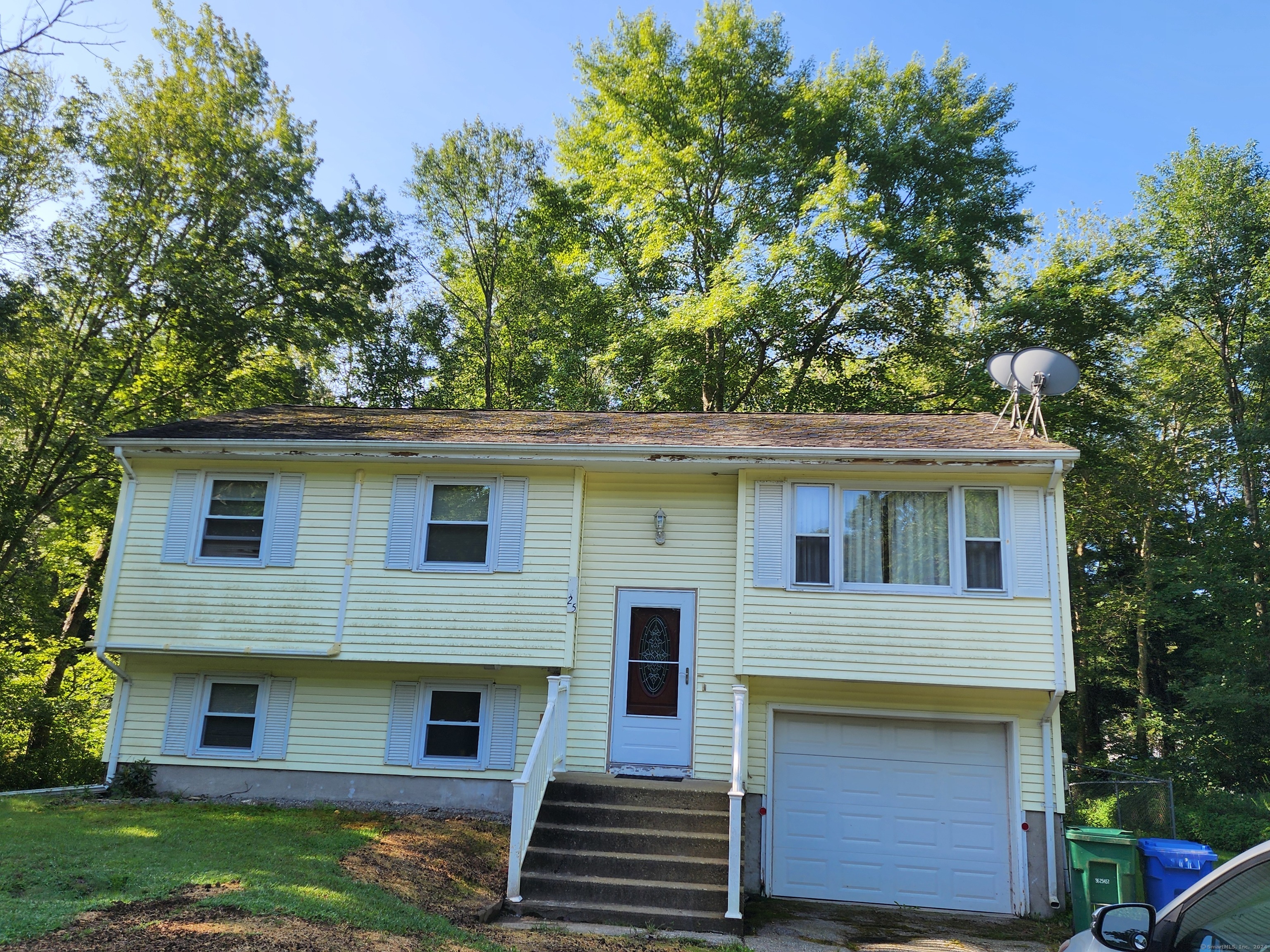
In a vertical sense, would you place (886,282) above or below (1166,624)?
above

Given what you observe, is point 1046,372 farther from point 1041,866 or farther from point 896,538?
point 1041,866

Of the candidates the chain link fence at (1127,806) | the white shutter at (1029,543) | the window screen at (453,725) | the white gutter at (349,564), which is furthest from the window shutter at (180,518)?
the chain link fence at (1127,806)

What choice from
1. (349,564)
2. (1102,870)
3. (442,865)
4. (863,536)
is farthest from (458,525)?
(1102,870)

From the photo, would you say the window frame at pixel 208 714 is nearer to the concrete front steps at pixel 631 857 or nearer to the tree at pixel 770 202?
the concrete front steps at pixel 631 857

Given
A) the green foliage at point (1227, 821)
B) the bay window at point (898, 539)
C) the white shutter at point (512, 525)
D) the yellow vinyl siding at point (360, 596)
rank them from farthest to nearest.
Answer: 1. the green foliage at point (1227, 821)
2. the white shutter at point (512, 525)
3. the yellow vinyl siding at point (360, 596)
4. the bay window at point (898, 539)

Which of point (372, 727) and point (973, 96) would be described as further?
point (973, 96)

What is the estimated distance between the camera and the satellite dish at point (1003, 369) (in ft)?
36.8

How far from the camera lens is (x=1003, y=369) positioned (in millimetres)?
11289

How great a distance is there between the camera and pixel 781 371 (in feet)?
77.5

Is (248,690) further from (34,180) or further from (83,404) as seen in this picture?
(34,180)

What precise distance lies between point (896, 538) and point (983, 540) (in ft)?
3.38

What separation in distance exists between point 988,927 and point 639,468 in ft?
21.6

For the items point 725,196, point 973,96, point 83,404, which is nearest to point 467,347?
point 725,196

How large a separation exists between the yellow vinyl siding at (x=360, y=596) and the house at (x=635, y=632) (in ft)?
0.12
